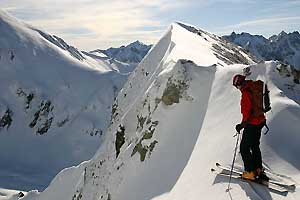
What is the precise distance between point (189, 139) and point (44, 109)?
53256 mm

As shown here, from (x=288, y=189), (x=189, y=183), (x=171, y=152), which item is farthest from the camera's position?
(x=171, y=152)

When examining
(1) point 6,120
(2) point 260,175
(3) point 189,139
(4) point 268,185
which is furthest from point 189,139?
(1) point 6,120

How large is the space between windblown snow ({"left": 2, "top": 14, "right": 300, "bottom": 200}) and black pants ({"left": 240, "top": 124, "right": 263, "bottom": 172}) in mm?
434

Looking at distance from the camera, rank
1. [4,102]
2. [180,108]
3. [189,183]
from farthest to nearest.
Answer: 1. [4,102]
2. [180,108]
3. [189,183]

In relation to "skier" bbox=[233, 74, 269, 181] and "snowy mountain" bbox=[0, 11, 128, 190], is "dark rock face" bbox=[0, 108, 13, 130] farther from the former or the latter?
"skier" bbox=[233, 74, 269, 181]

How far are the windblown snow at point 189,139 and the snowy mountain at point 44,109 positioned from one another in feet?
107

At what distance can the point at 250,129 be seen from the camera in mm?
10203

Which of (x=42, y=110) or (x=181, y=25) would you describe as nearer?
(x=181, y=25)

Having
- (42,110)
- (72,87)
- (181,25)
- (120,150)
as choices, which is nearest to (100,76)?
(72,87)

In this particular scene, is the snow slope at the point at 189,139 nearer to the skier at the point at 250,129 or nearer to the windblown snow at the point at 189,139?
the windblown snow at the point at 189,139

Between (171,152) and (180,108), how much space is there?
78.6 inches

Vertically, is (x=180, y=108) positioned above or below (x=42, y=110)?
above

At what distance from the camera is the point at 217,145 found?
12.2 m

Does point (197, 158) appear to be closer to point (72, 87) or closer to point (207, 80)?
point (207, 80)
